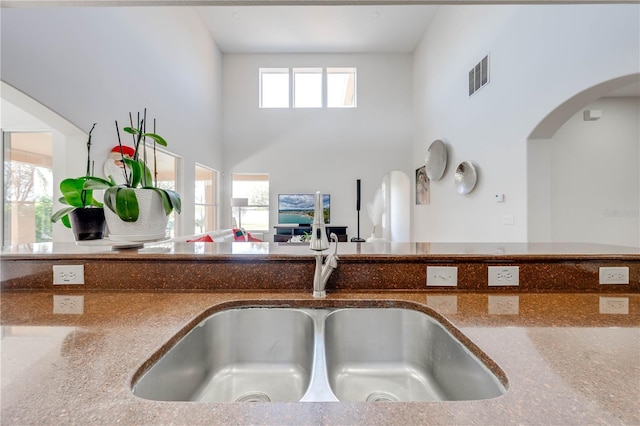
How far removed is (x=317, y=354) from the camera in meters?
0.73

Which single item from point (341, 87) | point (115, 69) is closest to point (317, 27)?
point (341, 87)

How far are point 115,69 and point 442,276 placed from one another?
149 inches

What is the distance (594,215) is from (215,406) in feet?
13.2

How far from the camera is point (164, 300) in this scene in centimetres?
88

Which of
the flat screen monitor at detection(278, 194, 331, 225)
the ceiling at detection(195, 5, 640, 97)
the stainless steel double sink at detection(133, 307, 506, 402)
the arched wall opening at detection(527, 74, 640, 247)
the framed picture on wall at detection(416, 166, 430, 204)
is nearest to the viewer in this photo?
the stainless steel double sink at detection(133, 307, 506, 402)

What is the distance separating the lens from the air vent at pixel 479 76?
310cm

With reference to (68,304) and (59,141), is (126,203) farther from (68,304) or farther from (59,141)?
(59,141)

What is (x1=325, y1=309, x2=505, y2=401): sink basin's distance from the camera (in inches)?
31.2

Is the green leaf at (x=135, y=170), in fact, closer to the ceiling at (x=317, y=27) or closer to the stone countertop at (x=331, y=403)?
the stone countertop at (x=331, y=403)

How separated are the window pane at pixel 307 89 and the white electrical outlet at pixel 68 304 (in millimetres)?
5579

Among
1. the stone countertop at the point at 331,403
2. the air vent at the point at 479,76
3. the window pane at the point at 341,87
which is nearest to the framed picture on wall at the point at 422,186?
the air vent at the point at 479,76

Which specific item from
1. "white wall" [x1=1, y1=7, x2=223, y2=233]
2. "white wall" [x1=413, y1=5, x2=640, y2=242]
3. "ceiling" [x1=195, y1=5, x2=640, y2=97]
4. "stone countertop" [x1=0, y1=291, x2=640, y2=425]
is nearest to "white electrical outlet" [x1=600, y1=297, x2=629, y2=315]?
"stone countertop" [x1=0, y1=291, x2=640, y2=425]

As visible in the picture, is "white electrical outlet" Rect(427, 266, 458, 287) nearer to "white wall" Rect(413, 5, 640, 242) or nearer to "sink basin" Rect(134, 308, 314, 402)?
"sink basin" Rect(134, 308, 314, 402)

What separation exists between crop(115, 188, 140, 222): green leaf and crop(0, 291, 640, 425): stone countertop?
0.28 meters
